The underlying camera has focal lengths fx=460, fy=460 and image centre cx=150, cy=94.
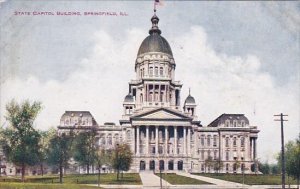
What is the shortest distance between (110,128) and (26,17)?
48782 millimetres

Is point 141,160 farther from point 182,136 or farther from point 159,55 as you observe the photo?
point 159,55

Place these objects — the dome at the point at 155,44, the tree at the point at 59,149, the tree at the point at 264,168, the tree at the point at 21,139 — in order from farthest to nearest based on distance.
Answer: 1. the dome at the point at 155,44
2. the tree at the point at 264,168
3. the tree at the point at 59,149
4. the tree at the point at 21,139

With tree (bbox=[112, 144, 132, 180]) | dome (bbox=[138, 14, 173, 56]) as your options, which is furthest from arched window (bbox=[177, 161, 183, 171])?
tree (bbox=[112, 144, 132, 180])

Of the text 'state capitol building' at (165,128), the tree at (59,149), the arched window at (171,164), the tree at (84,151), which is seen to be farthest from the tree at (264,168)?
the tree at (59,149)

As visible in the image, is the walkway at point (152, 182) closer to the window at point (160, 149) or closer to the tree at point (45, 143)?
the tree at point (45, 143)

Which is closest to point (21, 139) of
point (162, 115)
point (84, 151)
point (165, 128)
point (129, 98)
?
point (84, 151)

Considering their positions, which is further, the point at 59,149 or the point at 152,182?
the point at 59,149

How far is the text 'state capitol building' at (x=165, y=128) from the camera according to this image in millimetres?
72812

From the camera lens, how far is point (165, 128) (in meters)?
73.2

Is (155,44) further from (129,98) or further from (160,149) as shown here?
(160,149)

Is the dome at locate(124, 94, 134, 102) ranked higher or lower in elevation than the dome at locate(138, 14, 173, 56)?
lower

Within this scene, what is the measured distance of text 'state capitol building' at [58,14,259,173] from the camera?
72.8 m

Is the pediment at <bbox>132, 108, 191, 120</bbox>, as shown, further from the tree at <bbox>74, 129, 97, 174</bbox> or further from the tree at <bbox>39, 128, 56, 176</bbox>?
the tree at <bbox>39, 128, 56, 176</bbox>

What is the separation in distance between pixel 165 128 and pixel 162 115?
84.1 inches
